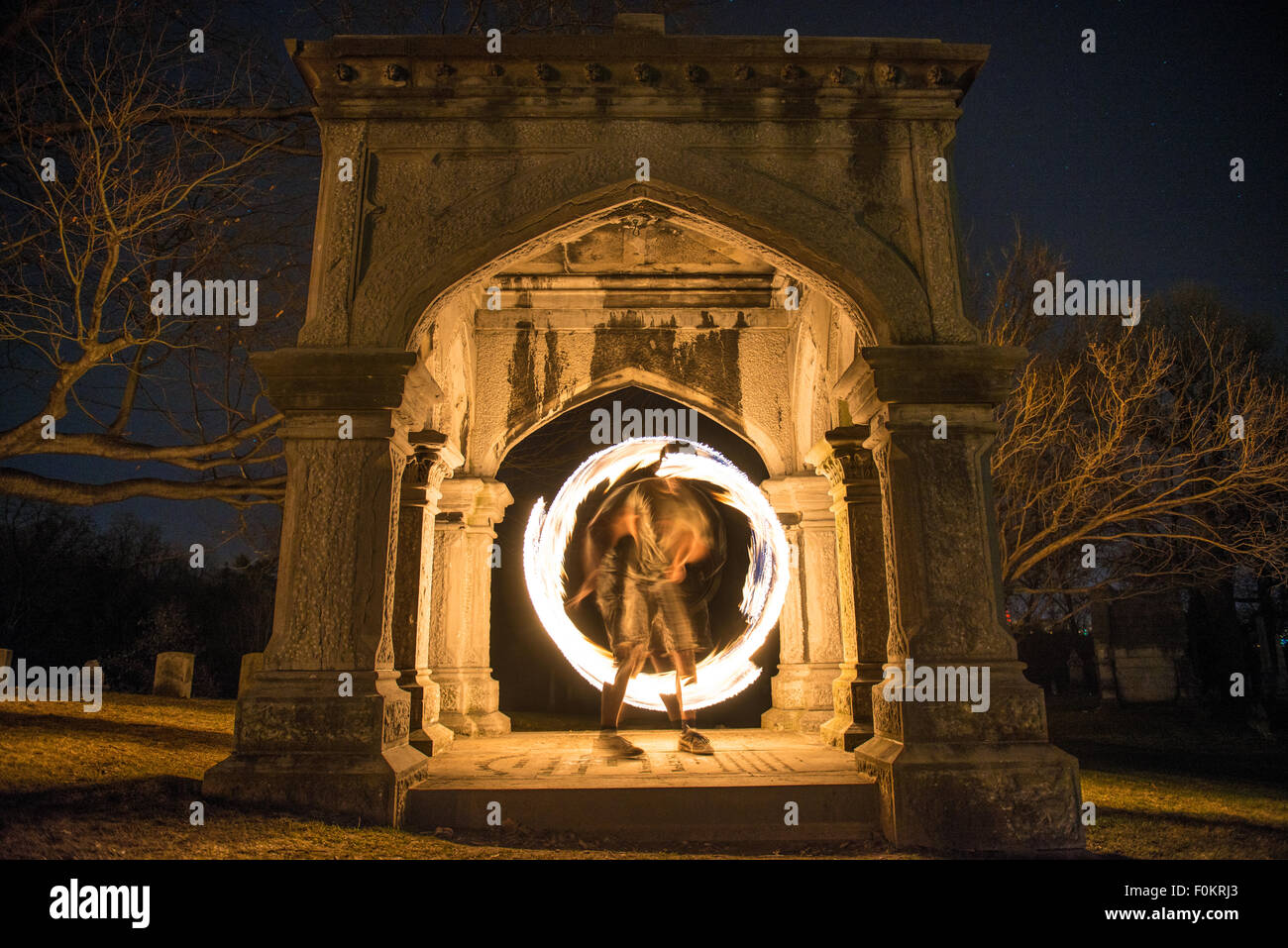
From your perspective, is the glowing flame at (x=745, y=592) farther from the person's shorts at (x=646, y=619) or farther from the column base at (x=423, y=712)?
the column base at (x=423, y=712)

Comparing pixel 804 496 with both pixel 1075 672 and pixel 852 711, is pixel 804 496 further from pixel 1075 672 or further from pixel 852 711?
pixel 1075 672

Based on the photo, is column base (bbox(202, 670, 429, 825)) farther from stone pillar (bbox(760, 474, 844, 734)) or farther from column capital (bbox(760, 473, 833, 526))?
column capital (bbox(760, 473, 833, 526))

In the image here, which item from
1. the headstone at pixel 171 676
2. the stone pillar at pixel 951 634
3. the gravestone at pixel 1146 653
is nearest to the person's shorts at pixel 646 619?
the stone pillar at pixel 951 634

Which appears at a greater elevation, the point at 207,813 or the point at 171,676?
the point at 207,813

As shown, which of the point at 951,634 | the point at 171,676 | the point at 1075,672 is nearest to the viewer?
the point at 951,634

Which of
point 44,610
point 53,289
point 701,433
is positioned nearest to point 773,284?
point 701,433

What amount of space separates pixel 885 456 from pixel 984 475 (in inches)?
25.5

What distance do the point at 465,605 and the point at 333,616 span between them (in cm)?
367

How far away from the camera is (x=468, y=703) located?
8484mm

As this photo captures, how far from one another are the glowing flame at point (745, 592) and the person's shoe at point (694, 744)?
1579mm

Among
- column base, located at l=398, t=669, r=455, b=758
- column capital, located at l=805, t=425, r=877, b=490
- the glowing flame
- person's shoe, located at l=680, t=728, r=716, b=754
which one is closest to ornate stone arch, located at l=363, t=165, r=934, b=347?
column capital, located at l=805, t=425, r=877, b=490

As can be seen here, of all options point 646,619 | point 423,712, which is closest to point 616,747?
point 646,619

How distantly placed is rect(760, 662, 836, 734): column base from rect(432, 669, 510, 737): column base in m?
2.95

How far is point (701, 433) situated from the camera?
585 inches
